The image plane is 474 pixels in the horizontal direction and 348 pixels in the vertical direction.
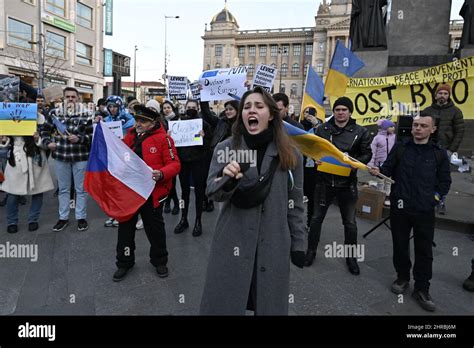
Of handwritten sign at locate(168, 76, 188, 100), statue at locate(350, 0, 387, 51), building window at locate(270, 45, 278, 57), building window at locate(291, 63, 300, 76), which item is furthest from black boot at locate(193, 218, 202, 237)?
building window at locate(270, 45, 278, 57)

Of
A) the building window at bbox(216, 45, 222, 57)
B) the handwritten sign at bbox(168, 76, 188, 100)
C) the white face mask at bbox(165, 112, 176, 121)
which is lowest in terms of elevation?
the white face mask at bbox(165, 112, 176, 121)

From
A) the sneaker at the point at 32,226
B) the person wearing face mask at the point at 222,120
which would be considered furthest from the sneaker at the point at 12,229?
the person wearing face mask at the point at 222,120

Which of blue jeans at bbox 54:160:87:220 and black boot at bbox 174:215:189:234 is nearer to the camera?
blue jeans at bbox 54:160:87:220

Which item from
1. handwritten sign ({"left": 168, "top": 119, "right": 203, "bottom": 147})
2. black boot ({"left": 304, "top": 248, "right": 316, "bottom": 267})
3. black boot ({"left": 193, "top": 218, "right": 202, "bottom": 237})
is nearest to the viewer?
black boot ({"left": 304, "top": 248, "right": 316, "bottom": 267})

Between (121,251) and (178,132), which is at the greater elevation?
(178,132)

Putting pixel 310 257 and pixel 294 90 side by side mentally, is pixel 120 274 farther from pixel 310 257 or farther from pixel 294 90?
pixel 294 90

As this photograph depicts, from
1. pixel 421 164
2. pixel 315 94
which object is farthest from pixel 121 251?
pixel 315 94

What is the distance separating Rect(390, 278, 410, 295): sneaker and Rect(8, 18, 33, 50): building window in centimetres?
3015

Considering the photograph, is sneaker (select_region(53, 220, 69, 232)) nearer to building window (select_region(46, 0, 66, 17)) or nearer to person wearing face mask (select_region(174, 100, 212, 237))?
person wearing face mask (select_region(174, 100, 212, 237))

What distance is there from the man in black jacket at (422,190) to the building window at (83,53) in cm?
3648

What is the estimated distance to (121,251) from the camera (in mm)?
3812

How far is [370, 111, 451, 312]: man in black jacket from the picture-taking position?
3.38 m
